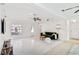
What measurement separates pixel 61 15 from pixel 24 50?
0.88 meters

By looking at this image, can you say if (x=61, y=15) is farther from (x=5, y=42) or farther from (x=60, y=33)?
(x=5, y=42)

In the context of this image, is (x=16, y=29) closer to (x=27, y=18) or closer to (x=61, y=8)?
(x=27, y=18)

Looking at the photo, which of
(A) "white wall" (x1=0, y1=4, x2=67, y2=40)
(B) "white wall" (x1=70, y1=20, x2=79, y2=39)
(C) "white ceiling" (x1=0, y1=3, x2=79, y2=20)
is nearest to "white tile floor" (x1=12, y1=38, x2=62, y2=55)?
(A) "white wall" (x1=0, y1=4, x2=67, y2=40)

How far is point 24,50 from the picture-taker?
2037 mm

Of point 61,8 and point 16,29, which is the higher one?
point 61,8

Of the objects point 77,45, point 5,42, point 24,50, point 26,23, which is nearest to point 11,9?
point 26,23

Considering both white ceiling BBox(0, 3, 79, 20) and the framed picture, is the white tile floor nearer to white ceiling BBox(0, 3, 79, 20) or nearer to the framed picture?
the framed picture

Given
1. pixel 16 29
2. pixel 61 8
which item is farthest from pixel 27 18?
pixel 61 8

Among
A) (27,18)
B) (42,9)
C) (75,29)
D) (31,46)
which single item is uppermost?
(42,9)

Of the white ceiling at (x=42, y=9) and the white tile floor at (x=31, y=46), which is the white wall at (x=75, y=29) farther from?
the white tile floor at (x=31, y=46)

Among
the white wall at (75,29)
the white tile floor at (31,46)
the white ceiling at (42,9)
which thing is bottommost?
the white tile floor at (31,46)

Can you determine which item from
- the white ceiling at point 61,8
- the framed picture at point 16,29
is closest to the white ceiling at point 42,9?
the white ceiling at point 61,8

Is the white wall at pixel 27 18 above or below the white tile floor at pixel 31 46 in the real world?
above

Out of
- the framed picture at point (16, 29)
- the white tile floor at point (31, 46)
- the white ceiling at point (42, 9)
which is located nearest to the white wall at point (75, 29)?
the white ceiling at point (42, 9)
